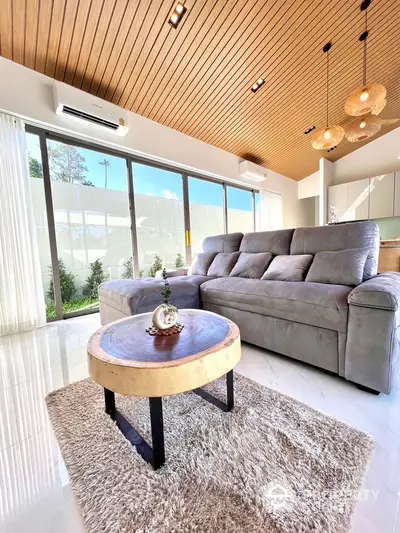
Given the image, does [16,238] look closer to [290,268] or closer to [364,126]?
[290,268]

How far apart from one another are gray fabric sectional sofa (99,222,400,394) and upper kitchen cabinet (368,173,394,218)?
396cm

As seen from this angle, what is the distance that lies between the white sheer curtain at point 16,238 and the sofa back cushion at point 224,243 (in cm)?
226

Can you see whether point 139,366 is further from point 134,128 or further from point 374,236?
point 134,128

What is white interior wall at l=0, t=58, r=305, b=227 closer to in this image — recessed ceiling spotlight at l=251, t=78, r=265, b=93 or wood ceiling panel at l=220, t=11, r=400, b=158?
wood ceiling panel at l=220, t=11, r=400, b=158

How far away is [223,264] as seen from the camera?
3.05 m

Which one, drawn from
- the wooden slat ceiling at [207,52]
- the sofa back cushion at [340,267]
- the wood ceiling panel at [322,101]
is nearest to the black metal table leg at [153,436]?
the sofa back cushion at [340,267]

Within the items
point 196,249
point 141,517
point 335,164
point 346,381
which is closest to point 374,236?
point 346,381

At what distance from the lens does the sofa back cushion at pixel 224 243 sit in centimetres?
328

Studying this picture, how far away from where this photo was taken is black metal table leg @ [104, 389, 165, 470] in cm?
97

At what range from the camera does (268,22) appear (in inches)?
99.0

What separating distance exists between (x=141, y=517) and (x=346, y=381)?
1441 mm

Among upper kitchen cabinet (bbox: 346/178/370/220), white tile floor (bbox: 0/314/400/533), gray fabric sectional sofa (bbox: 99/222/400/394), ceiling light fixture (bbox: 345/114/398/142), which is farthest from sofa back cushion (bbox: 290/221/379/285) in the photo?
upper kitchen cabinet (bbox: 346/178/370/220)

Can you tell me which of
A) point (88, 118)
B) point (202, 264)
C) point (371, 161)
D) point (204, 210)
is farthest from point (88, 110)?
point (371, 161)

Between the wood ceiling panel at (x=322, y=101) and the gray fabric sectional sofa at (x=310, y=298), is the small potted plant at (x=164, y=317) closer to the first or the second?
the gray fabric sectional sofa at (x=310, y=298)
